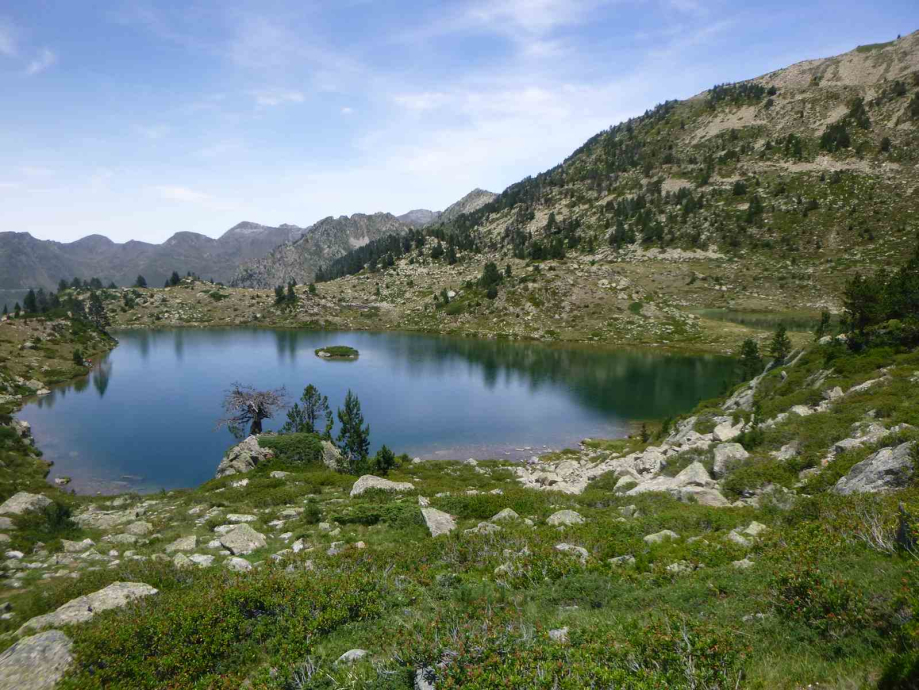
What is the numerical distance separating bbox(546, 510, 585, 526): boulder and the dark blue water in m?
24.8

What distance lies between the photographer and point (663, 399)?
192 feet

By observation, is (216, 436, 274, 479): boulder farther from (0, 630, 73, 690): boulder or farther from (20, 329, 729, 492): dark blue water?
(0, 630, 73, 690): boulder

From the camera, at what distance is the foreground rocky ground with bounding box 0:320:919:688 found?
21.1 feet

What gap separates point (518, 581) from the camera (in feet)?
33.0

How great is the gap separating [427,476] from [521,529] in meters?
18.9

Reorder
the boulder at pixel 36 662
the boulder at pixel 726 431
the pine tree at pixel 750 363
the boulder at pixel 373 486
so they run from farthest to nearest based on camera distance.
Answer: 1. the pine tree at pixel 750 363
2. the boulder at pixel 726 431
3. the boulder at pixel 373 486
4. the boulder at pixel 36 662

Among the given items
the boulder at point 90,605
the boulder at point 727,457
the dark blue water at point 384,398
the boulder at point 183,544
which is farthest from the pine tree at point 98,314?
the boulder at point 727,457

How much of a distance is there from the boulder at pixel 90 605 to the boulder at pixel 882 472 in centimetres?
1868

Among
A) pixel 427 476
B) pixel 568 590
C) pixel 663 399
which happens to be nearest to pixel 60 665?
pixel 568 590

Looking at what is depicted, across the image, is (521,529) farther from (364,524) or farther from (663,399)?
(663,399)

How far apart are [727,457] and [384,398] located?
43.8 m

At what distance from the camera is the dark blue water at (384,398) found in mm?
40312

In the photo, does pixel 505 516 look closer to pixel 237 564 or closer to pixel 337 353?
pixel 237 564

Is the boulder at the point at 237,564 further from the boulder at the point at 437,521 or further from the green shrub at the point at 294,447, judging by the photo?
the green shrub at the point at 294,447
